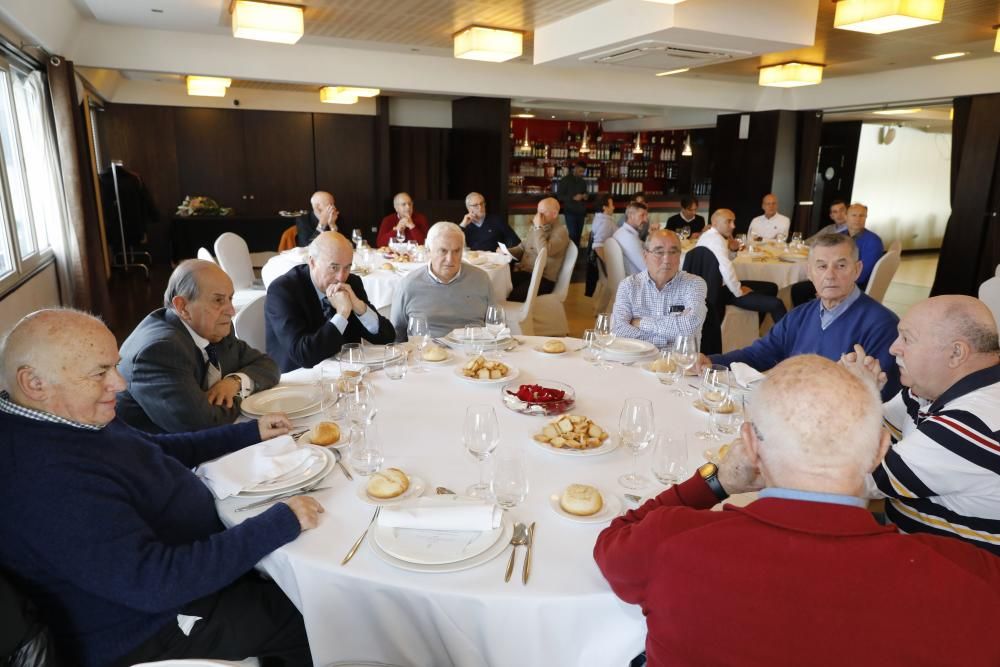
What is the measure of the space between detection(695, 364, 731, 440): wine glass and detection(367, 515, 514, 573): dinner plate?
892 millimetres

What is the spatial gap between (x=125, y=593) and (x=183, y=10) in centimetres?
601

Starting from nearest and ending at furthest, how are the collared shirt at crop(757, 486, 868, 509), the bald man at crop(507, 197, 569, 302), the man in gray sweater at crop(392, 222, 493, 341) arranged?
the collared shirt at crop(757, 486, 868, 509) → the man in gray sweater at crop(392, 222, 493, 341) → the bald man at crop(507, 197, 569, 302)

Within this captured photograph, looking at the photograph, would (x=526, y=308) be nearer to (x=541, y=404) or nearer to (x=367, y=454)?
(x=541, y=404)

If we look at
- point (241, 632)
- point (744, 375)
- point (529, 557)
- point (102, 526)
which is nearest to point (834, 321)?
point (744, 375)

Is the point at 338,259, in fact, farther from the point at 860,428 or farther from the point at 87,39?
the point at 87,39

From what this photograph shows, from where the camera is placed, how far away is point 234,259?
19.2 feet

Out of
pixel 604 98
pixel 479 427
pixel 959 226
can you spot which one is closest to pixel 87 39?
pixel 604 98

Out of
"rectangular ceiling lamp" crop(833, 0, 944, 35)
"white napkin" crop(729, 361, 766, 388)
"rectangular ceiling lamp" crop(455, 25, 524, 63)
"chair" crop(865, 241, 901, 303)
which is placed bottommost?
"chair" crop(865, 241, 901, 303)

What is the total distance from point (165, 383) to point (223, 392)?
0.23 metres

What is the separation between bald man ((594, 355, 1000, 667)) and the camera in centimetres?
99

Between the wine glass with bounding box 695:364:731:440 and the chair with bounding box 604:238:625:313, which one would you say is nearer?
the wine glass with bounding box 695:364:731:440

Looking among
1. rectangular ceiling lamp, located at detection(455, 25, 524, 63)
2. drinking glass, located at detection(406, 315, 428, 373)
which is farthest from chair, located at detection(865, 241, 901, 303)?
drinking glass, located at detection(406, 315, 428, 373)

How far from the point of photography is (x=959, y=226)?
8602mm

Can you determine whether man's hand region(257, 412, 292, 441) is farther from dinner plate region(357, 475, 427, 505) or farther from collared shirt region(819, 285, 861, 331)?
collared shirt region(819, 285, 861, 331)
